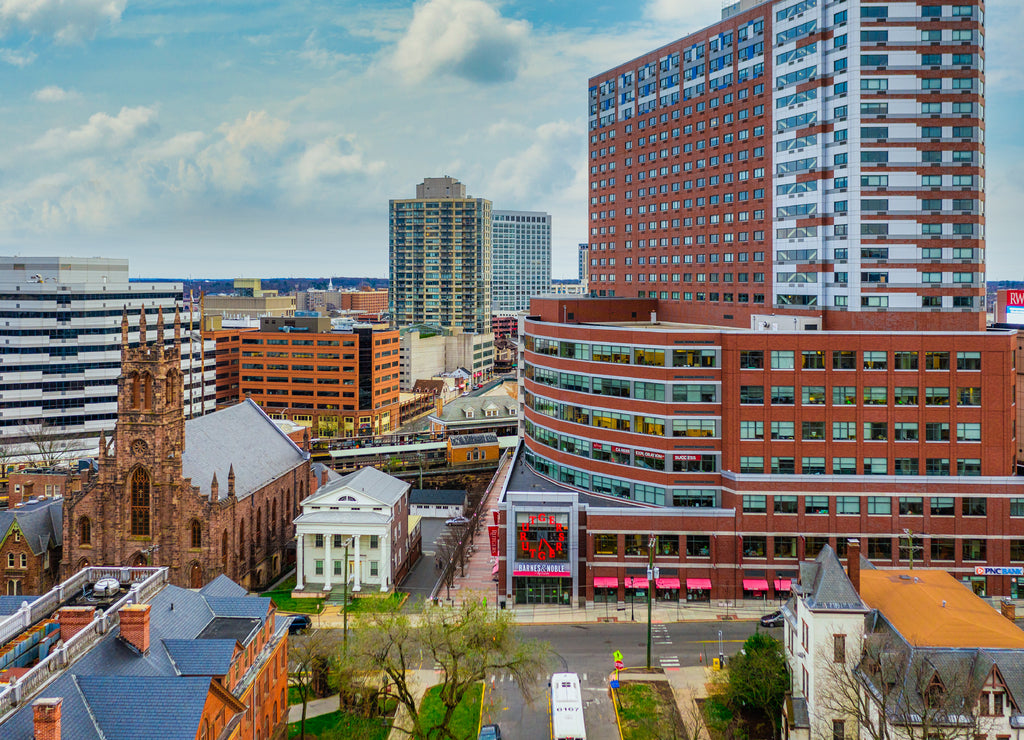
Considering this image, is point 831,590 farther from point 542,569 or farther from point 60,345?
point 60,345

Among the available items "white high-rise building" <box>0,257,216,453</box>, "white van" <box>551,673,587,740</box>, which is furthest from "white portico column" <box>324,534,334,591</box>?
"white high-rise building" <box>0,257,216,453</box>

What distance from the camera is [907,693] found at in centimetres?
4431

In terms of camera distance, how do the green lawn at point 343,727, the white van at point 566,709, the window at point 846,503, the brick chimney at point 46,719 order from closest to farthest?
the brick chimney at point 46,719 → the white van at point 566,709 → the green lawn at point 343,727 → the window at point 846,503

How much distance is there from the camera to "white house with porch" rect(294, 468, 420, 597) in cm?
8638

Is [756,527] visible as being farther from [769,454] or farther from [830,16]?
[830,16]

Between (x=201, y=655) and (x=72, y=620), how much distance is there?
674 centimetres

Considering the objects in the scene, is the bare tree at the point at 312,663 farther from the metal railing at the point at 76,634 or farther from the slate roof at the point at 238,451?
the slate roof at the point at 238,451

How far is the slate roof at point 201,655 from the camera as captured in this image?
43.2 meters

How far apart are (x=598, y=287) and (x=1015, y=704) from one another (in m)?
101

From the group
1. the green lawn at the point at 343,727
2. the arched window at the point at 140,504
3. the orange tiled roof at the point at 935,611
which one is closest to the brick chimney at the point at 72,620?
the green lawn at the point at 343,727

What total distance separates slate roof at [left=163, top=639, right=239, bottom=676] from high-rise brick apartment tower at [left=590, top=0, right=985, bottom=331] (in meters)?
75.2

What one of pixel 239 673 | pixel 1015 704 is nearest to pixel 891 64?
pixel 1015 704

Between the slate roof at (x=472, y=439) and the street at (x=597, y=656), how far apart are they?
81.8m

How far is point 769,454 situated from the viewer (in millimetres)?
81812
